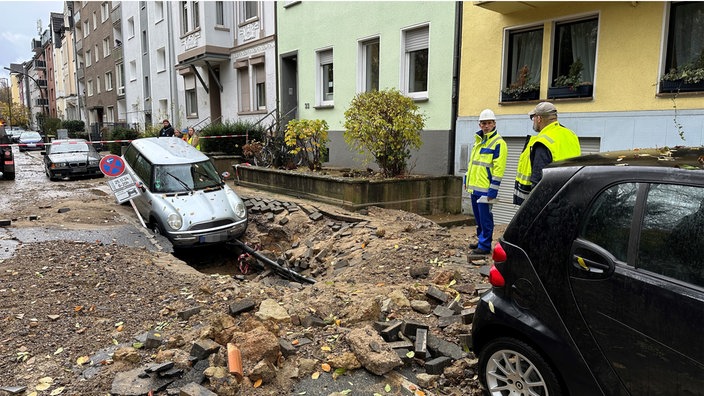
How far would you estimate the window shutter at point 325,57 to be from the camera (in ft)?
51.5

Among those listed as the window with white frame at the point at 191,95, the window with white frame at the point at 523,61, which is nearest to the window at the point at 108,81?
the window with white frame at the point at 191,95

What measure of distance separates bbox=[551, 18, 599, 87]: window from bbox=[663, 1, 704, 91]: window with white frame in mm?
1293

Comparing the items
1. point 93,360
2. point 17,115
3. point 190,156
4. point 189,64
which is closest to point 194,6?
point 189,64

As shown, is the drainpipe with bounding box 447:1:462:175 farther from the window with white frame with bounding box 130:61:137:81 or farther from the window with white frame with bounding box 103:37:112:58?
the window with white frame with bounding box 103:37:112:58

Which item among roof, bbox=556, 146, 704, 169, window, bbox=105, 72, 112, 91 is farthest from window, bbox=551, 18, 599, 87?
window, bbox=105, 72, 112, 91

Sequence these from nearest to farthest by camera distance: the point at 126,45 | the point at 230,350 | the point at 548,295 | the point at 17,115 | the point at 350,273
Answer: the point at 548,295, the point at 230,350, the point at 350,273, the point at 126,45, the point at 17,115

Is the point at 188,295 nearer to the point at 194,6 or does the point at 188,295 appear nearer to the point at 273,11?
the point at 273,11

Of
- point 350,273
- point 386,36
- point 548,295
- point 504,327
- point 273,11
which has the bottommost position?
point 350,273

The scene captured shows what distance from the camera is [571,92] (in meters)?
9.33

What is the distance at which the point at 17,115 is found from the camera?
2810 inches

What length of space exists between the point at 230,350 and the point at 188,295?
2006mm

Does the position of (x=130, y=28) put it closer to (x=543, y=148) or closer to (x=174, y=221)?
(x=174, y=221)

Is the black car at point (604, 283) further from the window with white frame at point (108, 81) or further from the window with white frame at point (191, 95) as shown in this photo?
the window with white frame at point (108, 81)

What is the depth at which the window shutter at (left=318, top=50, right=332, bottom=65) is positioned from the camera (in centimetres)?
1570
